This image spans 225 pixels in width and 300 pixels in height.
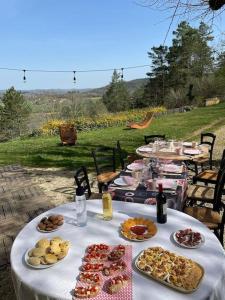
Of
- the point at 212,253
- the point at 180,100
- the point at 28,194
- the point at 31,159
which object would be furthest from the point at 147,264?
the point at 180,100

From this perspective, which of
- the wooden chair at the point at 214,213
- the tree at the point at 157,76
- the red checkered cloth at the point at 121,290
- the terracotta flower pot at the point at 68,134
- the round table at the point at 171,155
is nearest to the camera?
the red checkered cloth at the point at 121,290

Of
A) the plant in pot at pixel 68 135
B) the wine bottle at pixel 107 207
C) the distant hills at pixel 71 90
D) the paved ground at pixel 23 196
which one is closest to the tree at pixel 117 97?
the distant hills at pixel 71 90

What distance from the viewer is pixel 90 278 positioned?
5.74ft

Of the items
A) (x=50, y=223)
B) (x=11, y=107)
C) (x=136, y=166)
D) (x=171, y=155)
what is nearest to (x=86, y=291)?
(x=50, y=223)

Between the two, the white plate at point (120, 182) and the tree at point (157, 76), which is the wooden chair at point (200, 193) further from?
the tree at point (157, 76)

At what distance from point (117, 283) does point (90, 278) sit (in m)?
0.17

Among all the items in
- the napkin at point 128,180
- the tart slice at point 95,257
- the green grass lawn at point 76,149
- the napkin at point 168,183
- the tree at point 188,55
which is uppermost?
the tree at point 188,55

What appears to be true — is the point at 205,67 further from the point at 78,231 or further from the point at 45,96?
the point at 78,231

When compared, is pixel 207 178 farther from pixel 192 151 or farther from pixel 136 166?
pixel 136 166

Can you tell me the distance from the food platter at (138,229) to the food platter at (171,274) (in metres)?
0.23

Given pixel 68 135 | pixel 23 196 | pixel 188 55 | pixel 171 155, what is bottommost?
pixel 23 196

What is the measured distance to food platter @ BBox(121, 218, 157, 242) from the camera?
218cm

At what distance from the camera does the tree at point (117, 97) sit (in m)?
43.3

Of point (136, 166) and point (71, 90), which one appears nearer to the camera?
point (136, 166)
